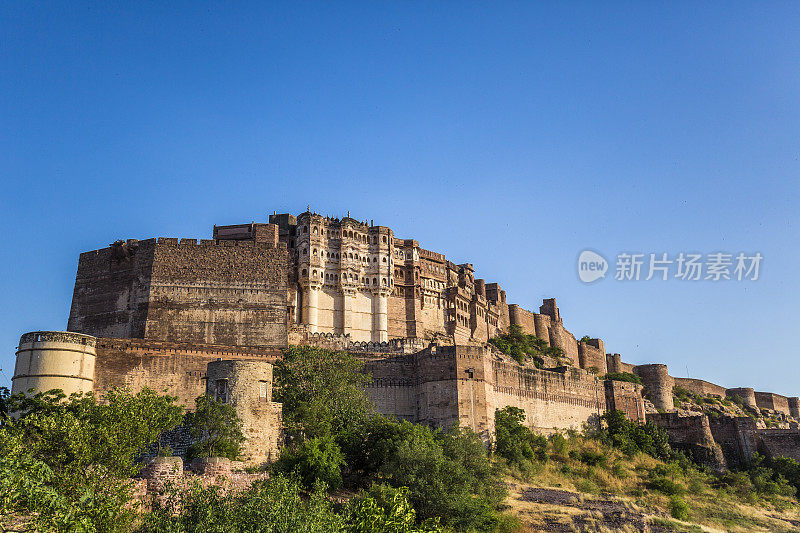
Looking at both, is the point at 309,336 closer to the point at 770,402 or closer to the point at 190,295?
the point at 190,295

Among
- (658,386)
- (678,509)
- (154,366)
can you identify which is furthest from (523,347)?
(154,366)

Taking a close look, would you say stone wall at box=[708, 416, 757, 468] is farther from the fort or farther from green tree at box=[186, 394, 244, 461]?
green tree at box=[186, 394, 244, 461]

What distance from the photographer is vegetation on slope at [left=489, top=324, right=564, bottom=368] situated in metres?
77.1

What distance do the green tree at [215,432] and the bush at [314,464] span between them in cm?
188

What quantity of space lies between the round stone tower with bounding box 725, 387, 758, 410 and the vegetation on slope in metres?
23.5

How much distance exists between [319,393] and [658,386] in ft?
163

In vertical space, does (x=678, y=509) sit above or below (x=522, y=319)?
below

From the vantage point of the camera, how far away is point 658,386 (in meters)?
78.7

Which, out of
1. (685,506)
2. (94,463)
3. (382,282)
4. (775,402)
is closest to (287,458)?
(94,463)

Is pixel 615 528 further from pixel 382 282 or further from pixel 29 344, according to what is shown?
pixel 382 282

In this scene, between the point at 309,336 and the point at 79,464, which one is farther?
the point at 309,336

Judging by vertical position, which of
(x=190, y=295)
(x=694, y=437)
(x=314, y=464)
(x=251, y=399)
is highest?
(x=190, y=295)

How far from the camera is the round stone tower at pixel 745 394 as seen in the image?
9250 cm

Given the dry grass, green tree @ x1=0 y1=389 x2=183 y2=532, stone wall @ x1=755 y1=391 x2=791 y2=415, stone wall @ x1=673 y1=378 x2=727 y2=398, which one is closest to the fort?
the dry grass
